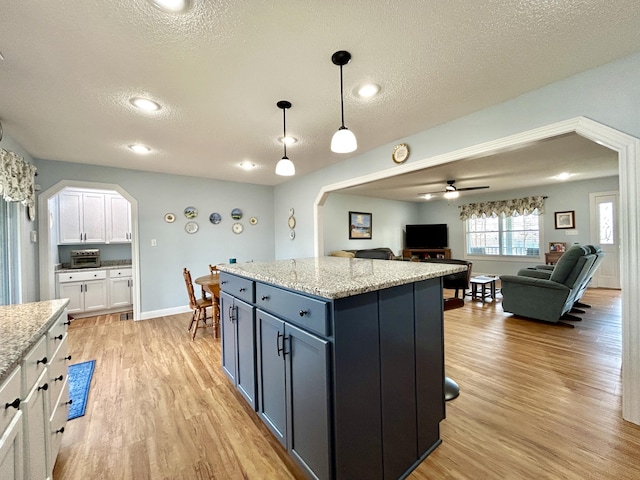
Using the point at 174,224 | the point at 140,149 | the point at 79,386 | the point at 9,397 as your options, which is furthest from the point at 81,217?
the point at 9,397

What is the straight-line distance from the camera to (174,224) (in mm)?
4605

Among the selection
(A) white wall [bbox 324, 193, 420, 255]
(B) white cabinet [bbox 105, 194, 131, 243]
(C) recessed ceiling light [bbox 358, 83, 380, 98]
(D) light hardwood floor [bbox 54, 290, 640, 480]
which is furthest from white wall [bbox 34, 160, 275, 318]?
A: (C) recessed ceiling light [bbox 358, 83, 380, 98]

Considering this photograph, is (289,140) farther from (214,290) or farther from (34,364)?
(34,364)

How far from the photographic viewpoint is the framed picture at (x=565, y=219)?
6.12 meters

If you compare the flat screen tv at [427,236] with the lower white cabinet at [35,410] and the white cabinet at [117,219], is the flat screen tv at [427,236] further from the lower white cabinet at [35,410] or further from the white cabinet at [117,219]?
the lower white cabinet at [35,410]

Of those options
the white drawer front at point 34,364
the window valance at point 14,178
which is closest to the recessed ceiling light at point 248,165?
the window valance at point 14,178

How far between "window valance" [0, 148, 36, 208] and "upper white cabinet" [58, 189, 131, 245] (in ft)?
6.07

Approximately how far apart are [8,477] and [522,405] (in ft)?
8.85

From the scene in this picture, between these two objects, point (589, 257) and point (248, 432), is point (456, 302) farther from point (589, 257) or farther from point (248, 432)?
point (589, 257)

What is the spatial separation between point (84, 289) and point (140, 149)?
9.00ft

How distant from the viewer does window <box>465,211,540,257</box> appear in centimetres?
679

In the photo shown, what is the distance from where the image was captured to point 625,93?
1.76 meters

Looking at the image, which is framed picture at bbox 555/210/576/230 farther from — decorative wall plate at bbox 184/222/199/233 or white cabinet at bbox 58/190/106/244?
white cabinet at bbox 58/190/106/244

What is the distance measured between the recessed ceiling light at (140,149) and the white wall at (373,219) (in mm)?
3985
